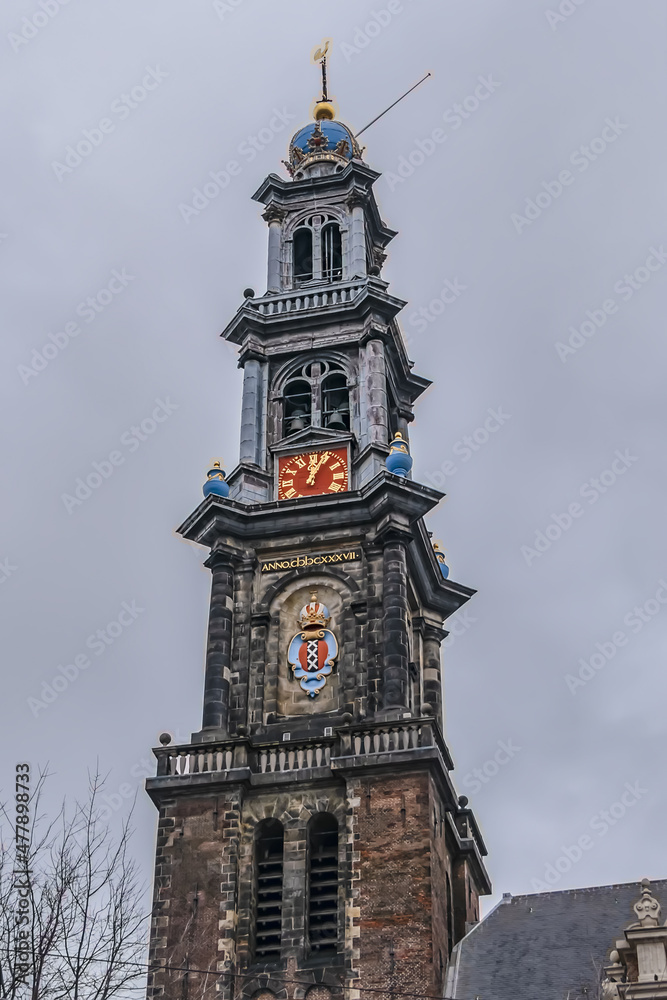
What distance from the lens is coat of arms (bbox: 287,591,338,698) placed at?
4744 centimetres

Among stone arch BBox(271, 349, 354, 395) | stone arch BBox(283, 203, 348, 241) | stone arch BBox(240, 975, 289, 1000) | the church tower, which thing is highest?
stone arch BBox(283, 203, 348, 241)

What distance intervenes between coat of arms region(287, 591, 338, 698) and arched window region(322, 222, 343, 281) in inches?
554

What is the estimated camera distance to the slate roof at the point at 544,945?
134 feet

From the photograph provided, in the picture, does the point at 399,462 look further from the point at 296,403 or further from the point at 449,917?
the point at 449,917

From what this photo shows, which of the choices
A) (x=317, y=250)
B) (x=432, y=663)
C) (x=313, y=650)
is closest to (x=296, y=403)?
(x=317, y=250)

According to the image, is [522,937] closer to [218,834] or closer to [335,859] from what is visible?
[335,859]

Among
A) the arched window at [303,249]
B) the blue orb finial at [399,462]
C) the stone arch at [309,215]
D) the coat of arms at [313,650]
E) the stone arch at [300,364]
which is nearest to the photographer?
the coat of arms at [313,650]

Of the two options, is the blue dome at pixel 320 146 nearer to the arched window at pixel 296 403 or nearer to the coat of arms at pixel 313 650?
the arched window at pixel 296 403

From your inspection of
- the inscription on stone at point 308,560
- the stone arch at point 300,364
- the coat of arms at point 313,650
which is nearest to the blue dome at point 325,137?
the stone arch at point 300,364

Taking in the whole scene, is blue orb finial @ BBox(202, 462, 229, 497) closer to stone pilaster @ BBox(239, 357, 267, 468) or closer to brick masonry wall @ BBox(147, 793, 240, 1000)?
stone pilaster @ BBox(239, 357, 267, 468)

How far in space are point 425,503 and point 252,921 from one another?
12910 mm

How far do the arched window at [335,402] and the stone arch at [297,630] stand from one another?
6.00m

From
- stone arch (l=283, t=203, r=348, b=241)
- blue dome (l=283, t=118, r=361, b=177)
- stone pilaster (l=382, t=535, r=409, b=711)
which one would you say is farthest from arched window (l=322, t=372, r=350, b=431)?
blue dome (l=283, t=118, r=361, b=177)

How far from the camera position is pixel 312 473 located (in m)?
51.6
